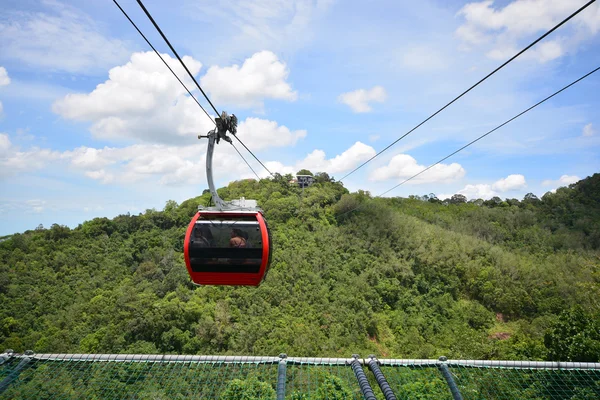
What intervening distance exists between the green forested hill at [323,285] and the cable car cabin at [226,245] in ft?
35.6

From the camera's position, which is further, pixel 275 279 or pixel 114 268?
pixel 114 268

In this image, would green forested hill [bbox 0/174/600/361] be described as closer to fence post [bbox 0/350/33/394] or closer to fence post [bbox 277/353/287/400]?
fence post [bbox 277/353/287/400]

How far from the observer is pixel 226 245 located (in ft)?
13.9

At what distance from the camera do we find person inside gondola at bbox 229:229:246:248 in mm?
4234

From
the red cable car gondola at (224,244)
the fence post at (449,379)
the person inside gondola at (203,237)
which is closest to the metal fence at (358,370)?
the fence post at (449,379)

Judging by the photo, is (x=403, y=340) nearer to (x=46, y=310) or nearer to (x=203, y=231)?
(x=203, y=231)

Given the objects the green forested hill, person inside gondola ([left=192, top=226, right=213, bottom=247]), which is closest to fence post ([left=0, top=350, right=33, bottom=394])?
person inside gondola ([left=192, top=226, right=213, bottom=247])

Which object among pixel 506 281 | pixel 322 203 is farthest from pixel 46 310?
pixel 506 281

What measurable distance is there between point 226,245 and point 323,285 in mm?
19553

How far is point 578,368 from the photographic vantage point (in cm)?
341

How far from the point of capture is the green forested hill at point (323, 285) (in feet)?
59.5

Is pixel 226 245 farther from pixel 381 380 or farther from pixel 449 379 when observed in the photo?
pixel 449 379

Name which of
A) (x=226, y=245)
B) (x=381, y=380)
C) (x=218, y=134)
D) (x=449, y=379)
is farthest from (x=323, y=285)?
(x=381, y=380)

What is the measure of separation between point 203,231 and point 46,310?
77.0 feet
